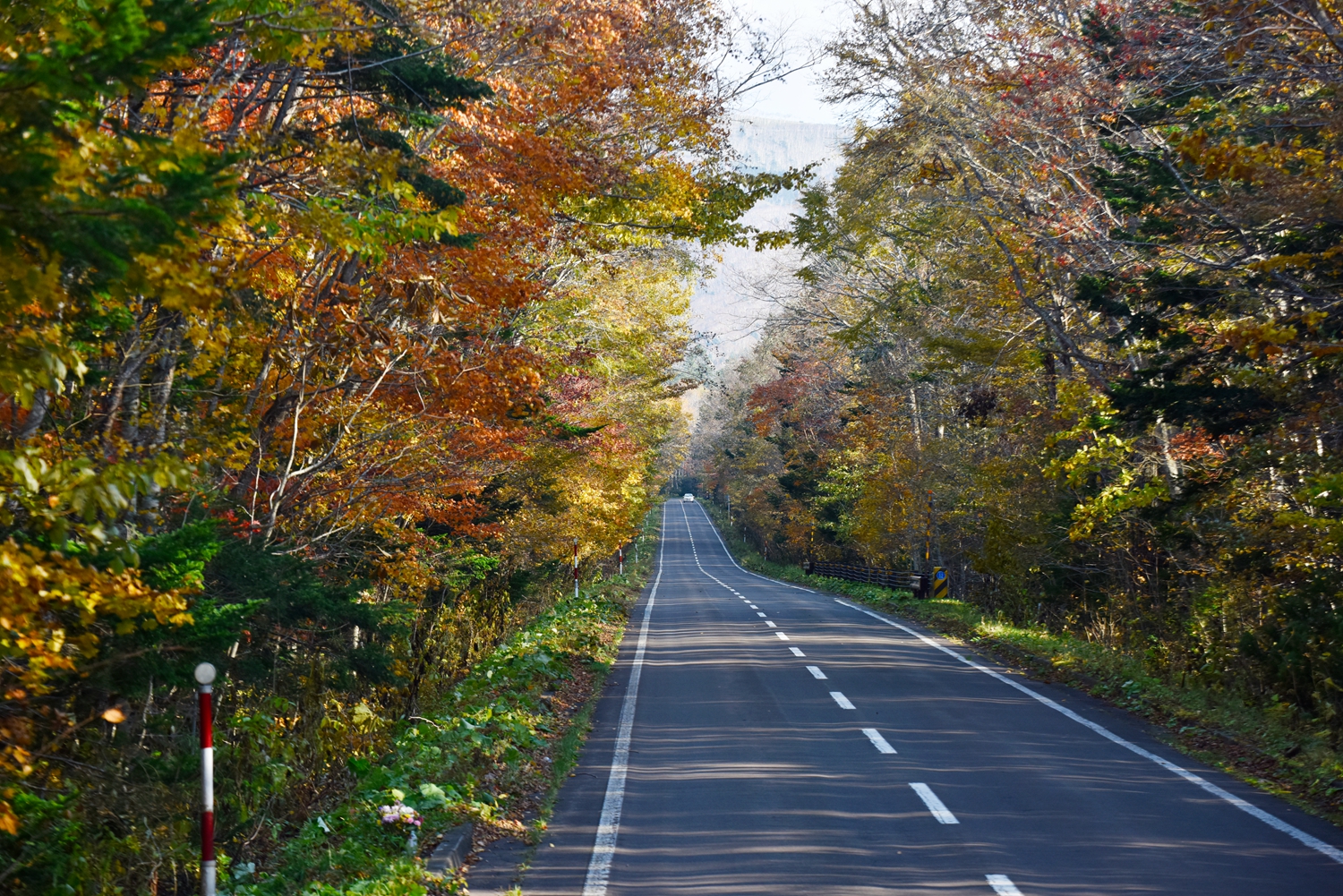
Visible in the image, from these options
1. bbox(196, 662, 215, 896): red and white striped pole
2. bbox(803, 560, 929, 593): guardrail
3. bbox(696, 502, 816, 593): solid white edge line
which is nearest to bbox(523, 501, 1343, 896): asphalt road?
bbox(196, 662, 215, 896): red and white striped pole

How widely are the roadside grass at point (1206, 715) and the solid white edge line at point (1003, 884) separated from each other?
3.17m

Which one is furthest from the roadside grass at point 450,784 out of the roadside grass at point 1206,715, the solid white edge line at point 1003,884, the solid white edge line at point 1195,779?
the roadside grass at point 1206,715

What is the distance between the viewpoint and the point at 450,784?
818 centimetres

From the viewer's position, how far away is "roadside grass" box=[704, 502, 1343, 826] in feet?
29.0

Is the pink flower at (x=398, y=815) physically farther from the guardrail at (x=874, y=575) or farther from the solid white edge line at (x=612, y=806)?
the guardrail at (x=874, y=575)

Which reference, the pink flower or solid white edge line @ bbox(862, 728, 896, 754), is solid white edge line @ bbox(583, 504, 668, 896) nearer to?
the pink flower

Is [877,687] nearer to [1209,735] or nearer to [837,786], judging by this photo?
[1209,735]

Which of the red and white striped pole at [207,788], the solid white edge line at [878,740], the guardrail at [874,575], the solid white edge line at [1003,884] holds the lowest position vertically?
the guardrail at [874,575]

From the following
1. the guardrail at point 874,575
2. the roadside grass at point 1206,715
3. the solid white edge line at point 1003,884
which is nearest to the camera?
the solid white edge line at point 1003,884

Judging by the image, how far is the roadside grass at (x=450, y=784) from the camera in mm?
6371

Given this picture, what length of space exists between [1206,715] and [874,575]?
3092 cm

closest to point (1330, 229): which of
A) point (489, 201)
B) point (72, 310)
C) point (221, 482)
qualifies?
point (489, 201)

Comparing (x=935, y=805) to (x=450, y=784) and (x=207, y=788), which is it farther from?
(x=207, y=788)

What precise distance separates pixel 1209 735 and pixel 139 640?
1049 centimetres
